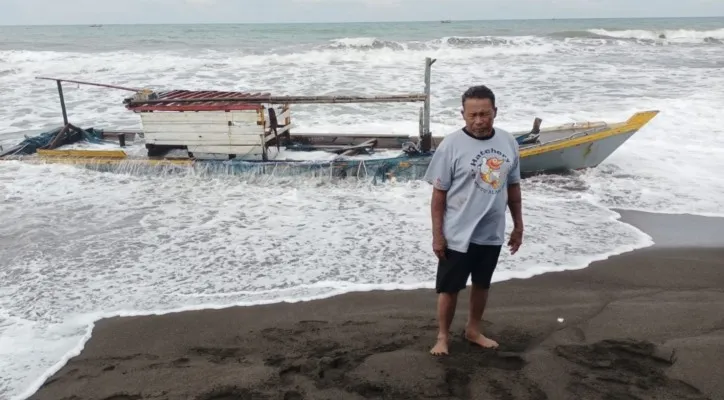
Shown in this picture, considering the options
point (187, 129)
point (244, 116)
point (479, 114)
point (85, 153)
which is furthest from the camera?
point (85, 153)

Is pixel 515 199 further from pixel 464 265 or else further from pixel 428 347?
pixel 428 347

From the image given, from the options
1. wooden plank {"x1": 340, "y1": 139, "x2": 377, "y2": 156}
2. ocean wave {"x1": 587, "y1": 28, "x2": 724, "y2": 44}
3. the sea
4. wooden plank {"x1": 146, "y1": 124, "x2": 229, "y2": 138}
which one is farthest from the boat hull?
ocean wave {"x1": 587, "y1": 28, "x2": 724, "y2": 44}

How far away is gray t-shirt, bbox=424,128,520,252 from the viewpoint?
2.85 meters

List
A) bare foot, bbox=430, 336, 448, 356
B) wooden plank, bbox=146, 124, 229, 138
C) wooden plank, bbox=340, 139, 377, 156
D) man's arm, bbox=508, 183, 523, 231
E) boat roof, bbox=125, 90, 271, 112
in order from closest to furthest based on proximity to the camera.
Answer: man's arm, bbox=508, 183, 523, 231, bare foot, bbox=430, 336, 448, 356, boat roof, bbox=125, 90, 271, 112, wooden plank, bbox=146, 124, 229, 138, wooden plank, bbox=340, 139, 377, 156

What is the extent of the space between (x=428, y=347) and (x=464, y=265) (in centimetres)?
76

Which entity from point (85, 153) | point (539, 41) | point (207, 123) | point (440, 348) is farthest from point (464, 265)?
point (539, 41)

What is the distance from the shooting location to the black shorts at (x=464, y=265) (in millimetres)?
3041

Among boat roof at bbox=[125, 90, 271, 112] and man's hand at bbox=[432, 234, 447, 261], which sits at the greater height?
boat roof at bbox=[125, 90, 271, 112]

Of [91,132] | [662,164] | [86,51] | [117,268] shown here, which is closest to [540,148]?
[662,164]

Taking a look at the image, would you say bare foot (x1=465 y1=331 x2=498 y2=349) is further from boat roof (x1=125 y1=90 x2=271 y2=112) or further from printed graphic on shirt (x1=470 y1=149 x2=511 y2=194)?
boat roof (x1=125 y1=90 x2=271 y2=112)

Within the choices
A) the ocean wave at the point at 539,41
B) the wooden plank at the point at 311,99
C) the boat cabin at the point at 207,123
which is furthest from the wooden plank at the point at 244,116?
the ocean wave at the point at 539,41

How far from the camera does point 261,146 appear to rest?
7.84 m

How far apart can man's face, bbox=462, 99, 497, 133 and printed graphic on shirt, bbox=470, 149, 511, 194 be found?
13 centimetres

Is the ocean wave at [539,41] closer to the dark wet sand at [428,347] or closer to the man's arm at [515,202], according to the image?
the dark wet sand at [428,347]
